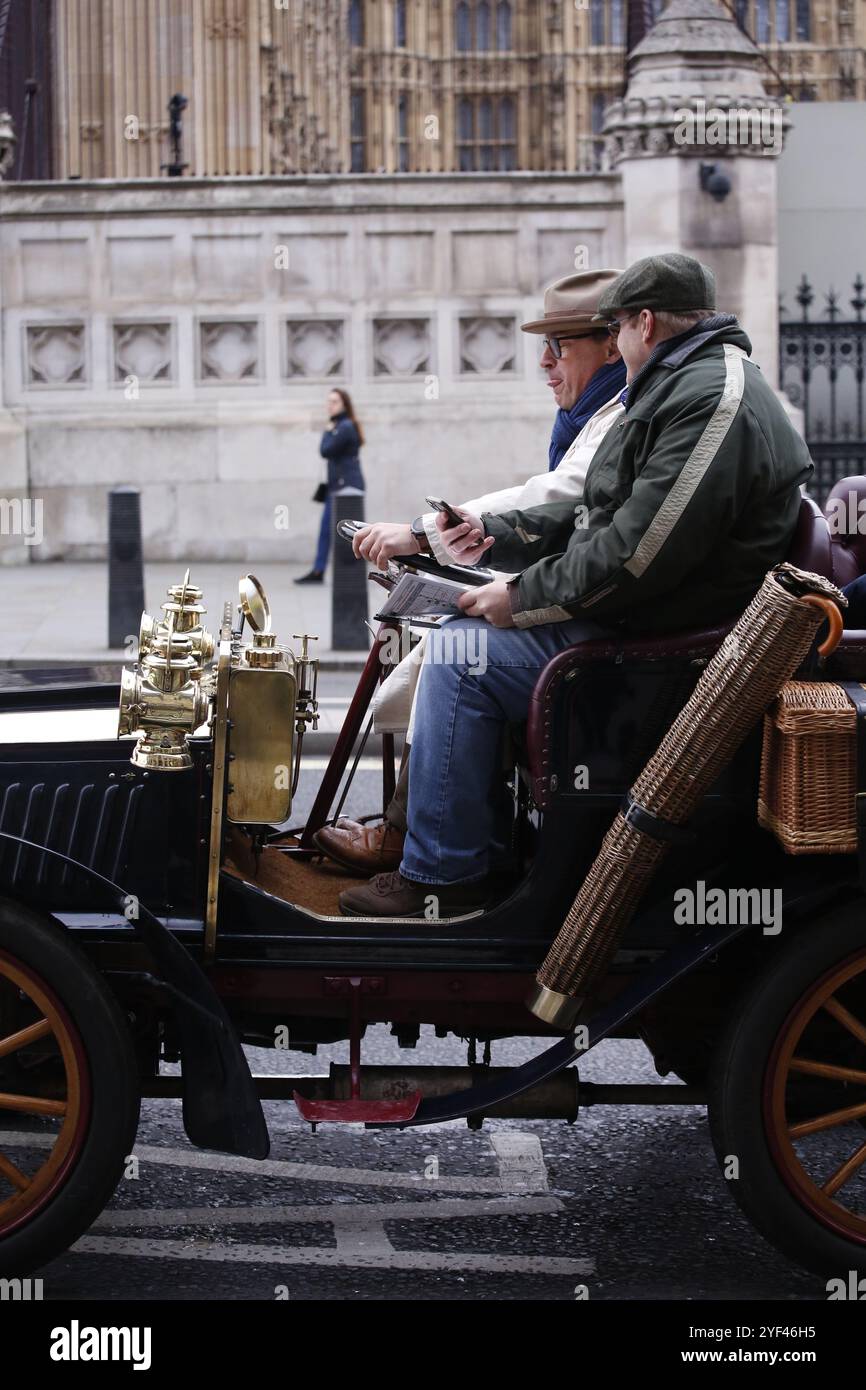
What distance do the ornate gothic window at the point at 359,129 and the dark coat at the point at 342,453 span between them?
78514 mm

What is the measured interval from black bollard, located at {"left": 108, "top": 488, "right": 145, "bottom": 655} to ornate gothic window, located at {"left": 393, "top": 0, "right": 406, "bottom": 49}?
84.1 m

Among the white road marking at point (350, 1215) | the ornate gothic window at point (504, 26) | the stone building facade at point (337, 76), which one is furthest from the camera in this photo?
the ornate gothic window at point (504, 26)

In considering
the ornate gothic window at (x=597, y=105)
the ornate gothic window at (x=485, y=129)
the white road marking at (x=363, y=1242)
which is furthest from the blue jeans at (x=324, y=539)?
the ornate gothic window at (x=485, y=129)

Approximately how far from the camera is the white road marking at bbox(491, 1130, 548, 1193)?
3965 millimetres

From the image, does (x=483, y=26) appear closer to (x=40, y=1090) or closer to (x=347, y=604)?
(x=347, y=604)

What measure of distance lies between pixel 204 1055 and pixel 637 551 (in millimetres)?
1132

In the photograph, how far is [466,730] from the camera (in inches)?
135

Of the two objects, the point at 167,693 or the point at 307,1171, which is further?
the point at 307,1171

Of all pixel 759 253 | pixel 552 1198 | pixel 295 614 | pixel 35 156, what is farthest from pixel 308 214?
pixel 552 1198

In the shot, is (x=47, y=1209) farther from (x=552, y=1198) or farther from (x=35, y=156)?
(x=35, y=156)

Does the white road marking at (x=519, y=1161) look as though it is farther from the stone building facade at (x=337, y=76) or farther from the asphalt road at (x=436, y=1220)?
the stone building facade at (x=337, y=76)

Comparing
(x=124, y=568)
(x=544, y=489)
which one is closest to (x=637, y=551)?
(x=544, y=489)

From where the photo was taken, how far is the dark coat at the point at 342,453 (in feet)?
46.8
